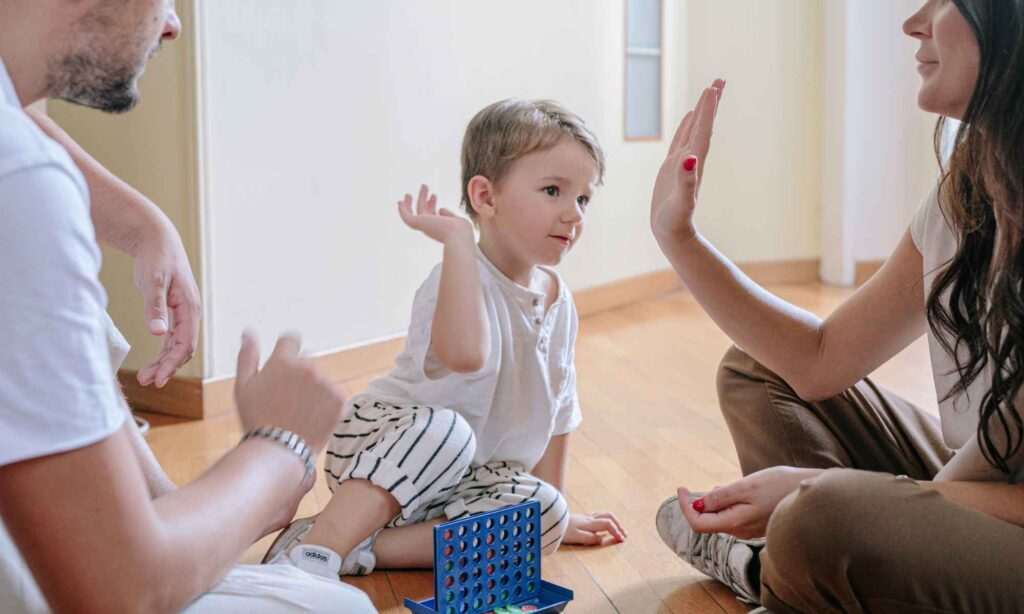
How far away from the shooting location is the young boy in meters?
1.61

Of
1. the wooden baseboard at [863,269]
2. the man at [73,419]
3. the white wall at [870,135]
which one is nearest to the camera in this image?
the man at [73,419]

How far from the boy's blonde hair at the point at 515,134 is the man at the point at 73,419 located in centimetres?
100

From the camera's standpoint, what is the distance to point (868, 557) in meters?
1.08

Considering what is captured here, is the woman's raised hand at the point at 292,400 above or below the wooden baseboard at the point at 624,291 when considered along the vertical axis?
above

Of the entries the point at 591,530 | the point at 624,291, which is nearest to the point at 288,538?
the point at 591,530

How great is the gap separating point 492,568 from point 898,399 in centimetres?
60

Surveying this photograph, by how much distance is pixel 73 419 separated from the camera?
68 cm

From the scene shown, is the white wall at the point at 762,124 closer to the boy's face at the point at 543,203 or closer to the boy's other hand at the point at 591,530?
the boy's face at the point at 543,203

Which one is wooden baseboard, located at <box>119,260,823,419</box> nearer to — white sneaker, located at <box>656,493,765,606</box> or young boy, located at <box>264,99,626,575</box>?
young boy, located at <box>264,99,626,575</box>

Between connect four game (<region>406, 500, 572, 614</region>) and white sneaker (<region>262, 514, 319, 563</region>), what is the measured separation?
0.28 m

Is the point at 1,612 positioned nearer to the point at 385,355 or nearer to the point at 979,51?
the point at 979,51

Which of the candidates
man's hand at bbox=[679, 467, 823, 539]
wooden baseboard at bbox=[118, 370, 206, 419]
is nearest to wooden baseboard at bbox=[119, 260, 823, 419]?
wooden baseboard at bbox=[118, 370, 206, 419]

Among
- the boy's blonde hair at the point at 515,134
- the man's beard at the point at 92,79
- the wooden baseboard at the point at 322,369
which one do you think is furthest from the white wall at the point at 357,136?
the man's beard at the point at 92,79

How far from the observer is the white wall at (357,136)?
271 centimetres
